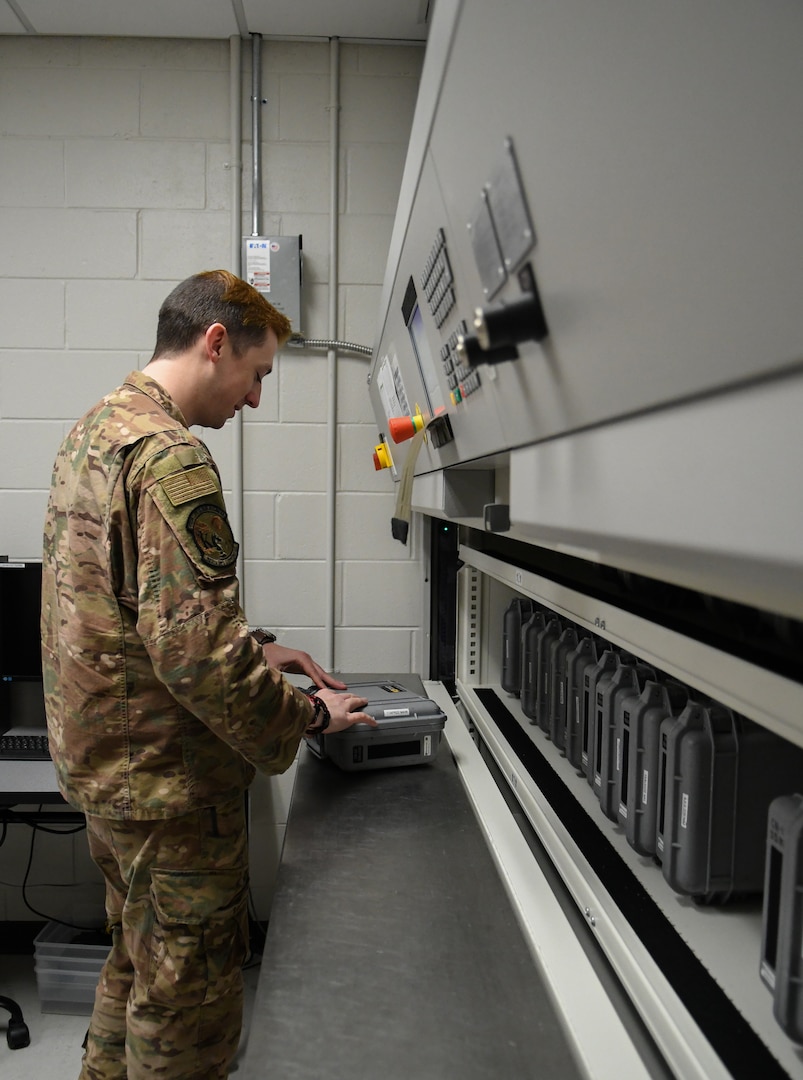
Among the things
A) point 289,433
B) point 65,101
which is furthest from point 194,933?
point 65,101

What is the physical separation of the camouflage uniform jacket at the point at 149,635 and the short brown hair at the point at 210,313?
14cm

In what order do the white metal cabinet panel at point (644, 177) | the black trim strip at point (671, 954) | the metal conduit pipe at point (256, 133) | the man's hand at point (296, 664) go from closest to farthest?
the white metal cabinet panel at point (644, 177)
the black trim strip at point (671, 954)
the man's hand at point (296, 664)
the metal conduit pipe at point (256, 133)

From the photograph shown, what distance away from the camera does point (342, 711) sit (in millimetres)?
1510

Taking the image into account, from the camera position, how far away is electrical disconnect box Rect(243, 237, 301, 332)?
2369mm

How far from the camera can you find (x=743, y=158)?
30cm

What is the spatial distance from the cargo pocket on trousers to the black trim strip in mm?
598

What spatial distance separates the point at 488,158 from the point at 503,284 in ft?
0.31

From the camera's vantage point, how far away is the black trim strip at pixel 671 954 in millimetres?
638

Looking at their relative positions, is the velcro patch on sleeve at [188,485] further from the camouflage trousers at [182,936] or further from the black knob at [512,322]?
the black knob at [512,322]

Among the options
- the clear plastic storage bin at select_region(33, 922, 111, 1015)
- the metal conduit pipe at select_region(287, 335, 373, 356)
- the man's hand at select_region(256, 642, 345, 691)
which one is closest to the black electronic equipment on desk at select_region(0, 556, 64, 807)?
the clear plastic storage bin at select_region(33, 922, 111, 1015)

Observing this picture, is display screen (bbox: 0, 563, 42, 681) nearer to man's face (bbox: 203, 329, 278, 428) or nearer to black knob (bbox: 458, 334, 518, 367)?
man's face (bbox: 203, 329, 278, 428)

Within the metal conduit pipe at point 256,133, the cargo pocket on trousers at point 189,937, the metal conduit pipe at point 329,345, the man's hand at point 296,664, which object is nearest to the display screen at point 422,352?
the man's hand at point 296,664

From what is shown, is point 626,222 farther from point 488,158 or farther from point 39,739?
point 39,739

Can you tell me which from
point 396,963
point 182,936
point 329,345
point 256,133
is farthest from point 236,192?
point 396,963
